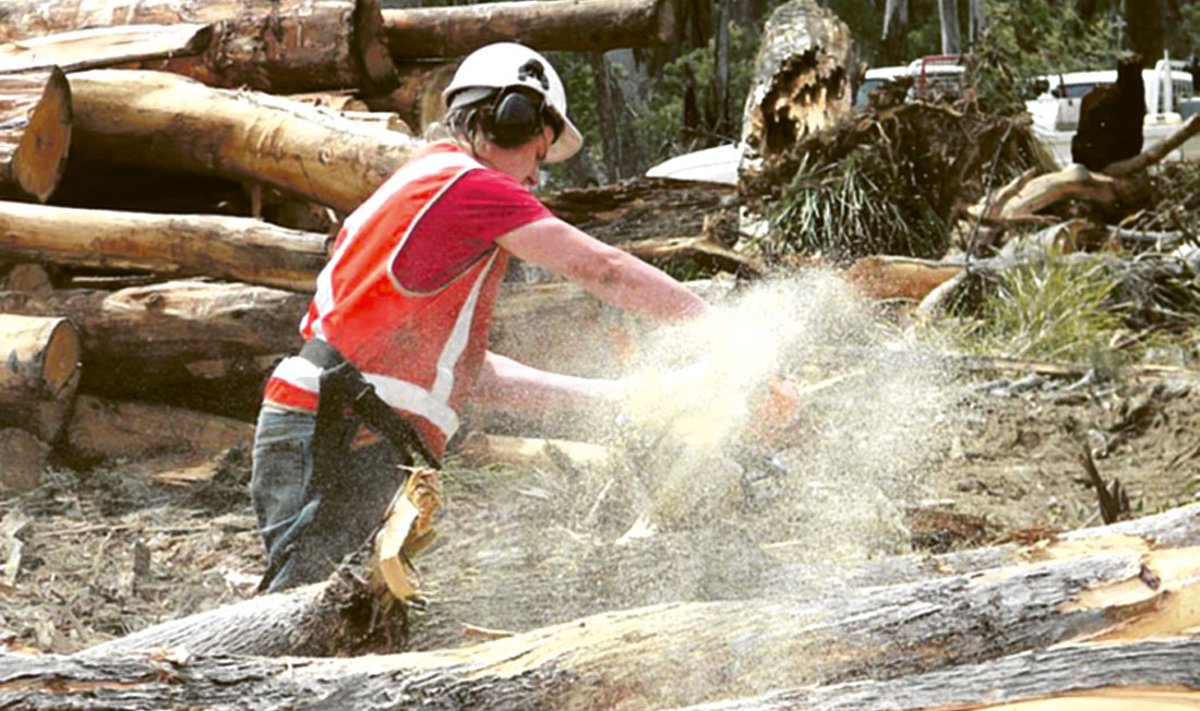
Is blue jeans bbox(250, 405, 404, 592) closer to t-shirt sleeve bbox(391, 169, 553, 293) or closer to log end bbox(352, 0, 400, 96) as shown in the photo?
t-shirt sleeve bbox(391, 169, 553, 293)

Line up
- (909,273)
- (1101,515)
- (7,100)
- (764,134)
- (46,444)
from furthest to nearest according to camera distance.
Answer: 1. (764,134)
2. (909,273)
3. (7,100)
4. (46,444)
5. (1101,515)

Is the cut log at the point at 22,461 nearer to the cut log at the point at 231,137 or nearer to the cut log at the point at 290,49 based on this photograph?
the cut log at the point at 231,137

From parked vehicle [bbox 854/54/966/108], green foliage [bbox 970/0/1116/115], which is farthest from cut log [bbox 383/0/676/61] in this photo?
green foliage [bbox 970/0/1116/115]

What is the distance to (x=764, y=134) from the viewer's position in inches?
432

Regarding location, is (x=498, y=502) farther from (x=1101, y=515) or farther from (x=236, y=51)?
(x=236, y=51)

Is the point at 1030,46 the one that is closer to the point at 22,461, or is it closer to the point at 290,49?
the point at 290,49

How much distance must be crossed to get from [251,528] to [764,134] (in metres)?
5.69

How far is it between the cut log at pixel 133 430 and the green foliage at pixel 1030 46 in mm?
7055

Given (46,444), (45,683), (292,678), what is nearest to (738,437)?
(292,678)

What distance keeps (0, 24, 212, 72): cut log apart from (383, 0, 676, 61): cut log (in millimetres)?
1297

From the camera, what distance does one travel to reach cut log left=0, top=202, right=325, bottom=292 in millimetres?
6816

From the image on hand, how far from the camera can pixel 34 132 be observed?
753 centimetres

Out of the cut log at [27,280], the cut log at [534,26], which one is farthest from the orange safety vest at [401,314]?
the cut log at [534,26]

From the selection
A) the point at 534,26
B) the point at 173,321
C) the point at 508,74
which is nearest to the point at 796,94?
the point at 534,26
